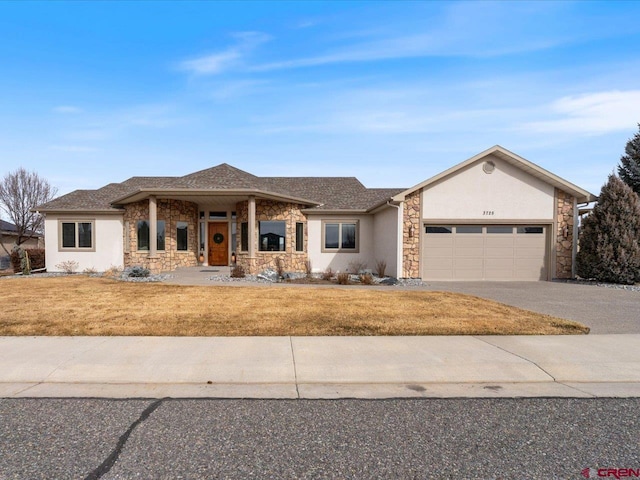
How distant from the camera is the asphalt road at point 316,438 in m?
2.88

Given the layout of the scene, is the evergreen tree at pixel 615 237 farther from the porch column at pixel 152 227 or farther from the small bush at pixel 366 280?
the porch column at pixel 152 227

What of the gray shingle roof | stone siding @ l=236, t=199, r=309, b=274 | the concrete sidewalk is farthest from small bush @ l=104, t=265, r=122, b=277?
the concrete sidewalk

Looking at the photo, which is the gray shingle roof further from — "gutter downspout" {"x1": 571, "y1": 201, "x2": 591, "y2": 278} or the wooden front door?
"gutter downspout" {"x1": 571, "y1": 201, "x2": 591, "y2": 278}

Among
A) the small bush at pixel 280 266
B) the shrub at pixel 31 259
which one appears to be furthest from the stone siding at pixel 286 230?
the shrub at pixel 31 259

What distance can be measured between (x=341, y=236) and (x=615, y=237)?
11.7 metres

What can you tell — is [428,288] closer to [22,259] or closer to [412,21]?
[412,21]

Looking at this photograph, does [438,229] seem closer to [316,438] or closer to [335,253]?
[335,253]

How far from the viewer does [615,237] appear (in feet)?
49.3

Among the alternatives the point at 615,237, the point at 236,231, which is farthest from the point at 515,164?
the point at 236,231

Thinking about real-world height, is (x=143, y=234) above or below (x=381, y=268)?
above

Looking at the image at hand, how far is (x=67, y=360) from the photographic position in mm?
5438

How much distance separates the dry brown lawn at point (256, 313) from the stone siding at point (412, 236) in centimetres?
369

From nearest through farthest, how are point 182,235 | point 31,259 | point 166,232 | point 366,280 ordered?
point 366,280 < point 166,232 < point 182,235 < point 31,259

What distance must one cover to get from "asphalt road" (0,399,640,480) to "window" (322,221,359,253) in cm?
1512
